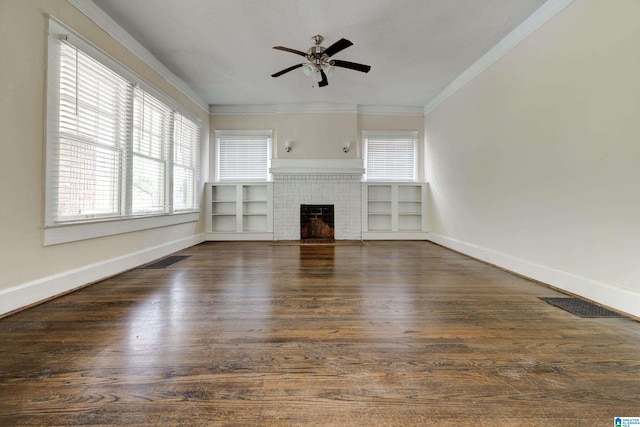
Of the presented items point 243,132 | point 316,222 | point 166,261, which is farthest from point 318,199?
point 166,261

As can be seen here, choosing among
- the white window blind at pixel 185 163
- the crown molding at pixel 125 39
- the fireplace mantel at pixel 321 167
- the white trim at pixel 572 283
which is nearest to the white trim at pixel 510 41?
the fireplace mantel at pixel 321 167

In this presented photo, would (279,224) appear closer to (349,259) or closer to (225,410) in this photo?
(349,259)

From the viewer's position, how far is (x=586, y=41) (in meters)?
2.26

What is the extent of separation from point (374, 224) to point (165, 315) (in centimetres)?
466

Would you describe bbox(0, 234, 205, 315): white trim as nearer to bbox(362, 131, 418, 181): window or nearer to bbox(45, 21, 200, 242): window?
bbox(45, 21, 200, 242): window

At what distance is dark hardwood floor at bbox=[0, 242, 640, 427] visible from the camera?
1.03 m

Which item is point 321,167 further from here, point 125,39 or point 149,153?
point 125,39

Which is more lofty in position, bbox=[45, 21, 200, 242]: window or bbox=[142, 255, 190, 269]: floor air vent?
bbox=[45, 21, 200, 242]: window

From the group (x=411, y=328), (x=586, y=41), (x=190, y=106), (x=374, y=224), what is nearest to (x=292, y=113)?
(x=190, y=106)

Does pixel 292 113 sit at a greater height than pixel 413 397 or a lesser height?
greater

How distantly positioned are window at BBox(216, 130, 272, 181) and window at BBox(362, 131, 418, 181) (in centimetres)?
233

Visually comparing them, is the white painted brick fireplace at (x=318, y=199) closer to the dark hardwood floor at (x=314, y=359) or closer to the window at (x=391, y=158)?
the window at (x=391, y=158)

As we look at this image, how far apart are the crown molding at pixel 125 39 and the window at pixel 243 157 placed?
1.30 m

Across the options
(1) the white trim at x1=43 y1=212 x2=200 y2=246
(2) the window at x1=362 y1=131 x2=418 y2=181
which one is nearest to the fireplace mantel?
(2) the window at x1=362 y1=131 x2=418 y2=181
